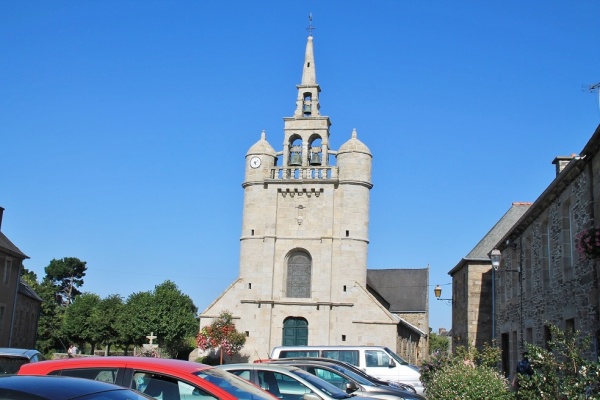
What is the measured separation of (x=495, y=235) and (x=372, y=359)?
12442 mm

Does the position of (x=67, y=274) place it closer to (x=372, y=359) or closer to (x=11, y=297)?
(x=11, y=297)

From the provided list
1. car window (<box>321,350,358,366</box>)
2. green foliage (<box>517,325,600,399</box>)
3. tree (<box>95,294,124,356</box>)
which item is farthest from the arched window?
green foliage (<box>517,325,600,399</box>)

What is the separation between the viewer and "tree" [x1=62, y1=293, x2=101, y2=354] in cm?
5738

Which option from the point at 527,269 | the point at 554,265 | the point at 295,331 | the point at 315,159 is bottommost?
the point at 295,331

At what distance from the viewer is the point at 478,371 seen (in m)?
11.8

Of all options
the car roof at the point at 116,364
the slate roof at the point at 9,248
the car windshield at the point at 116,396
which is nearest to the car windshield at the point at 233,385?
the car roof at the point at 116,364

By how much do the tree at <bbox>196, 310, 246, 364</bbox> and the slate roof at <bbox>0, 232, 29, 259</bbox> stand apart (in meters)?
10.7

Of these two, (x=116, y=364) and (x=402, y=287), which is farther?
(x=402, y=287)

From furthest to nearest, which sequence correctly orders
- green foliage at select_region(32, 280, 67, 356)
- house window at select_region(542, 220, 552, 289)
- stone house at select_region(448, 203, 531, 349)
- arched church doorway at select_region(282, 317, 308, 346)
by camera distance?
green foliage at select_region(32, 280, 67, 356), arched church doorway at select_region(282, 317, 308, 346), stone house at select_region(448, 203, 531, 349), house window at select_region(542, 220, 552, 289)

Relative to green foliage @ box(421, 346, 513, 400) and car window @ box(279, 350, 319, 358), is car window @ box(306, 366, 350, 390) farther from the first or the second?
car window @ box(279, 350, 319, 358)

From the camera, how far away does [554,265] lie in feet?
58.8

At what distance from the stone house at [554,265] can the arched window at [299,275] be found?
1630 cm

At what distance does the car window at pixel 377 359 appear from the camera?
20891 millimetres

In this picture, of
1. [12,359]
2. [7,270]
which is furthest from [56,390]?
[7,270]
